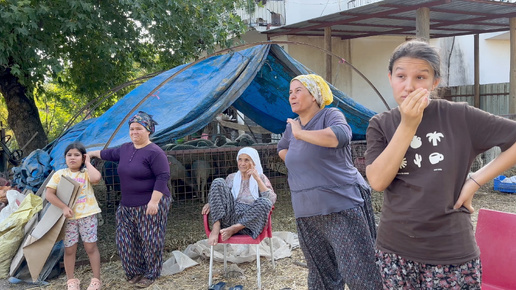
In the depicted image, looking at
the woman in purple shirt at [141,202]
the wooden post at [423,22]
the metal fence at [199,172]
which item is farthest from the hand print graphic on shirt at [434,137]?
the wooden post at [423,22]

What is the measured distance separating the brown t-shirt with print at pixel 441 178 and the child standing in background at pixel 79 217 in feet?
9.66

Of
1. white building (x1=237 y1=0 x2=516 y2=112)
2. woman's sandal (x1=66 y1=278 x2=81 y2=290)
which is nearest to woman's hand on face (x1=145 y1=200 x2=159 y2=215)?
woman's sandal (x1=66 y1=278 x2=81 y2=290)

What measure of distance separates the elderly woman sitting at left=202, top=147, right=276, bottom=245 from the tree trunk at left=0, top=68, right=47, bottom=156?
15.6ft

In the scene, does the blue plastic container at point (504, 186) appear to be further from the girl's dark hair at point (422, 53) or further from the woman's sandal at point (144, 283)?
the girl's dark hair at point (422, 53)

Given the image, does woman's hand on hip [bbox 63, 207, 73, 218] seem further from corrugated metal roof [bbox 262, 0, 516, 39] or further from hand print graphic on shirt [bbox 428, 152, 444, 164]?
corrugated metal roof [bbox 262, 0, 516, 39]

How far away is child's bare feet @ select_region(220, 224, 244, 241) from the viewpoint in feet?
12.2

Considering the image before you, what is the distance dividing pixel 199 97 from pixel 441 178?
12.3 feet

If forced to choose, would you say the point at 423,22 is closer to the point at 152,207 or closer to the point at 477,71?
the point at 477,71

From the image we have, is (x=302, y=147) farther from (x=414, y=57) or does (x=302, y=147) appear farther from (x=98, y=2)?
(x=98, y=2)

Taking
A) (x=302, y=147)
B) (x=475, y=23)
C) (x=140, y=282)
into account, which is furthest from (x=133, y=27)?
(x=475, y=23)

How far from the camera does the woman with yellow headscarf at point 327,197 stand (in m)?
2.38

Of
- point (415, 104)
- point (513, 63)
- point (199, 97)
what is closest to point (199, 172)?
point (199, 97)

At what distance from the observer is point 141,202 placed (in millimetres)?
3807

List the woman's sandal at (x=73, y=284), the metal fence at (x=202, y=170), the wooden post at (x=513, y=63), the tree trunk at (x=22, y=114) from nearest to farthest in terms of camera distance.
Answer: the woman's sandal at (x=73, y=284) → the metal fence at (x=202, y=170) → the tree trunk at (x=22, y=114) → the wooden post at (x=513, y=63)
